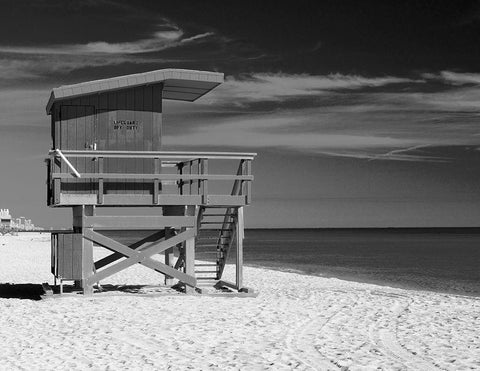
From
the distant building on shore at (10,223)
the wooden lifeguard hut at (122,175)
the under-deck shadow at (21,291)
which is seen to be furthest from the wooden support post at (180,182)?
the distant building on shore at (10,223)

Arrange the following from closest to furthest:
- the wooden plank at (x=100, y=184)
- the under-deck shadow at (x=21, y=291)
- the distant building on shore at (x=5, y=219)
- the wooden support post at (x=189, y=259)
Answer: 1. the wooden plank at (x=100, y=184)
2. the wooden support post at (x=189, y=259)
3. the under-deck shadow at (x=21, y=291)
4. the distant building on shore at (x=5, y=219)

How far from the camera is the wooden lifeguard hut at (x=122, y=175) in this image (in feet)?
50.8

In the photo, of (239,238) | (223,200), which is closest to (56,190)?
(223,200)

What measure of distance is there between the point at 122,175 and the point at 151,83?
250cm

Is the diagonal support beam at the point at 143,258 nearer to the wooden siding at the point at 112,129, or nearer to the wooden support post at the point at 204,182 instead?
the wooden support post at the point at 204,182

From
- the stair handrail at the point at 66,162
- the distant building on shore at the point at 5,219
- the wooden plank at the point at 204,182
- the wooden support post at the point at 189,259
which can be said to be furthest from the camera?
the distant building on shore at the point at 5,219

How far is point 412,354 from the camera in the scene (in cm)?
994

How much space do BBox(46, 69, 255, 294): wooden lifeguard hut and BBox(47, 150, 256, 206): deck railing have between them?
0.02 metres

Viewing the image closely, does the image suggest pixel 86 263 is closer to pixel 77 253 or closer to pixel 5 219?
pixel 77 253

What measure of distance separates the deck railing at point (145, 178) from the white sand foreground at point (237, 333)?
204cm

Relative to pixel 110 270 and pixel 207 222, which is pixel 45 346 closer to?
pixel 110 270

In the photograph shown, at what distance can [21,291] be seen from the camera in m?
18.9

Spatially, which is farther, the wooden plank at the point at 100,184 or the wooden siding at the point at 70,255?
the wooden siding at the point at 70,255

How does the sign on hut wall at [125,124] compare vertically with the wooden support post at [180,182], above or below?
above
